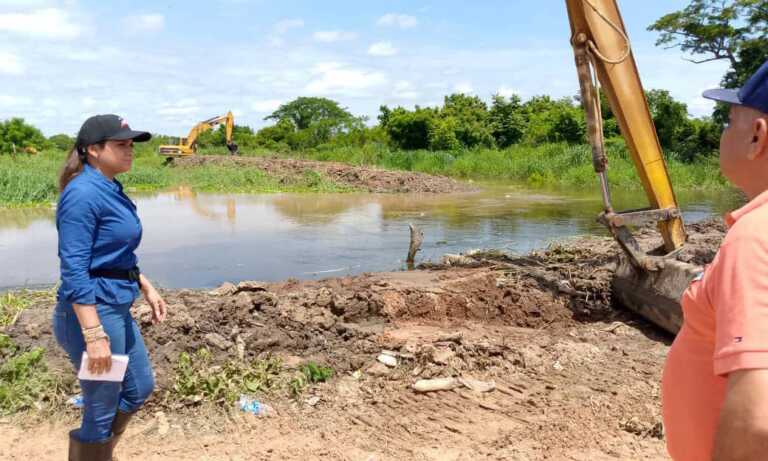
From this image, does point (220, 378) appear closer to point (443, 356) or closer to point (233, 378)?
point (233, 378)

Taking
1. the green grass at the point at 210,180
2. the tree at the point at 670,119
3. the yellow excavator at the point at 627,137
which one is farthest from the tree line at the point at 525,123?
the yellow excavator at the point at 627,137

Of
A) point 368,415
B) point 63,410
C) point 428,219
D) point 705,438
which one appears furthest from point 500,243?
point 705,438

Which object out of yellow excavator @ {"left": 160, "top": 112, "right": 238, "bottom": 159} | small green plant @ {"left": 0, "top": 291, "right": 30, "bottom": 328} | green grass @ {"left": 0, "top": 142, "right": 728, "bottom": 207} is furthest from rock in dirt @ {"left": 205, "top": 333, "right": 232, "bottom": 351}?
yellow excavator @ {"left": 160, "top": 112, "right": 238, "bottom": 159}

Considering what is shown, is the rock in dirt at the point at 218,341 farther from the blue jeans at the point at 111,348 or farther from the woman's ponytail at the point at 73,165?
the woman's ponytail at the point at 73,165

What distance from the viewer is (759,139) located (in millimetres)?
1277

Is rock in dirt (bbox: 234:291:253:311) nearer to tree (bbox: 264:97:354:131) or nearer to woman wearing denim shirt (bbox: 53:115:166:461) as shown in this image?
woman wearing denim shirt (bbox: 53:115:166:461)

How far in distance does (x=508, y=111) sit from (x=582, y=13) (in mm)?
31146

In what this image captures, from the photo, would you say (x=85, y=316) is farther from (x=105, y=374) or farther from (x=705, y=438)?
(x=705, y=438)

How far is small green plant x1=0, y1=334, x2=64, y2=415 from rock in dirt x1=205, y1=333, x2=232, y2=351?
1020 millimetres

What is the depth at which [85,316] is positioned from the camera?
2705 millimetres

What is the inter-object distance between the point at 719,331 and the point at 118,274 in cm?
254

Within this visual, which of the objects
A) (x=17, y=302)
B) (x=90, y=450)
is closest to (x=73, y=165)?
(x=90, y=450)

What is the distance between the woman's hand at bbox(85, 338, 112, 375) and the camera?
2717 millimetres

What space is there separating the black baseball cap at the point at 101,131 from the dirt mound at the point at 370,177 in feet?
63.8
